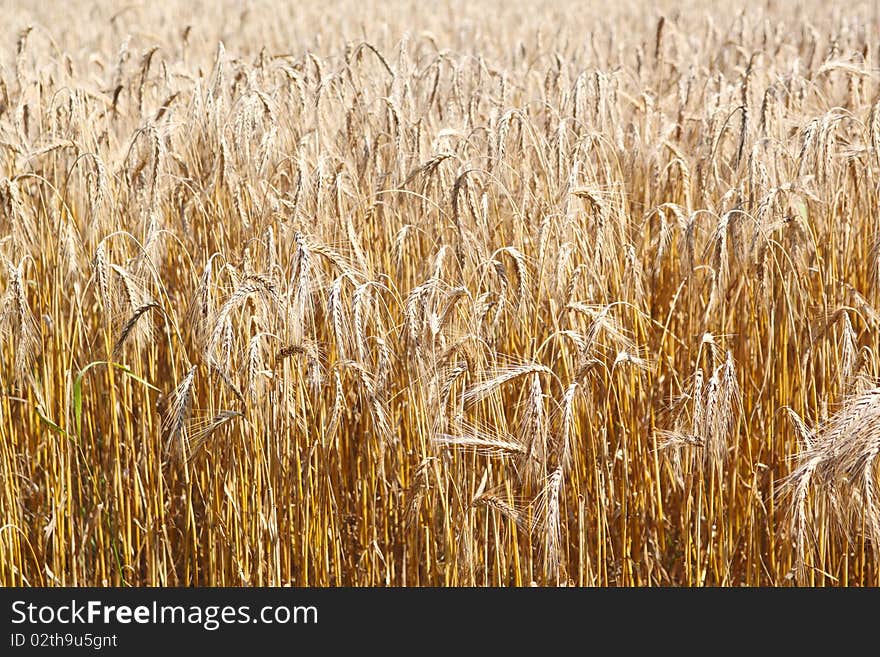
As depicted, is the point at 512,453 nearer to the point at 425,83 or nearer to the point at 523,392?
the point at 523,392

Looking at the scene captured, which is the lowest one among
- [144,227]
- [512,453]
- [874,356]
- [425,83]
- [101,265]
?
[512,453]

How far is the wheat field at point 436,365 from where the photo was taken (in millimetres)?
1754

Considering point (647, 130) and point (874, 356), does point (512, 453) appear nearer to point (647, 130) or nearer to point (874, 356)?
point (874, 356)

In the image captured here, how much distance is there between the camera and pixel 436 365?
5.66ft

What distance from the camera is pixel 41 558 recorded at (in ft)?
7.24

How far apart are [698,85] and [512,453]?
2579 millimetres

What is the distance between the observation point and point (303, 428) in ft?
6.19

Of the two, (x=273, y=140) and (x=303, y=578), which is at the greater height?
(x=273, y=140)

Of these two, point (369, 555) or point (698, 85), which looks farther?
point (698, 85)

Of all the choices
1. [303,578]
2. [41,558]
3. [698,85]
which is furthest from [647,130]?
[41,558]

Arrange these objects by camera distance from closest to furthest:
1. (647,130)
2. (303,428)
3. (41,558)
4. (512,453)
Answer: (512,453) → (303,428) → (41,558) → (647,130)

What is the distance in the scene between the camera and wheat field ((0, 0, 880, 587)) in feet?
5.75

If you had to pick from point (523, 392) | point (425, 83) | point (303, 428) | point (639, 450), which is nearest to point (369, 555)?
point (303, 428)

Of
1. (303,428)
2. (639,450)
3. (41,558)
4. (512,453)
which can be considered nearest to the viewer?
(512,453)
